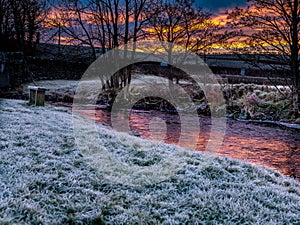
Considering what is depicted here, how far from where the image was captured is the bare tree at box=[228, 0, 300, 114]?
39.9 feet

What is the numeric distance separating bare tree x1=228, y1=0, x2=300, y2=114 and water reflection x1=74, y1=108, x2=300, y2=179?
300cm

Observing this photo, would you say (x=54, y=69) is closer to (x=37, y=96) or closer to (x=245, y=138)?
(x=37, y=96)

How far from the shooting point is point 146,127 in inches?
402

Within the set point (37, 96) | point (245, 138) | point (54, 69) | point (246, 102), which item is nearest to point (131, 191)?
point (245, 138)

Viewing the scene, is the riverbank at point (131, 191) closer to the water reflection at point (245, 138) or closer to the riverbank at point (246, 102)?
the water reflection at point (245, 138)

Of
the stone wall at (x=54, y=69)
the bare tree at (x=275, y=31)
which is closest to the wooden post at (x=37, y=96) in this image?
the bare tree at (x=275, y=31)

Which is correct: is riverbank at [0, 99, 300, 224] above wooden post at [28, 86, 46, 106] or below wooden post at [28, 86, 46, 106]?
below

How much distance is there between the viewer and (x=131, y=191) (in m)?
4.10

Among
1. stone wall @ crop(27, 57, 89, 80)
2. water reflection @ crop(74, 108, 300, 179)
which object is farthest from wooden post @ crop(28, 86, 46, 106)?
stone wall @ crop(27, 57, 89, 80)

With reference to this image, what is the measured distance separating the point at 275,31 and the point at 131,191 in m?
11.1

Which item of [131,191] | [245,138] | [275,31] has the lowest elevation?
[131,191]

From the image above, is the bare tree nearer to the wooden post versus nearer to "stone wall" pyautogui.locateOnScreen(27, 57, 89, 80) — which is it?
the wooden post

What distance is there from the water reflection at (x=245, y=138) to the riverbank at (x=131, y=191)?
1490 mm

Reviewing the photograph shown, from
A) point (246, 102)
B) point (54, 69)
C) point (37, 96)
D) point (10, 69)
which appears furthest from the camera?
point (54, 69)
